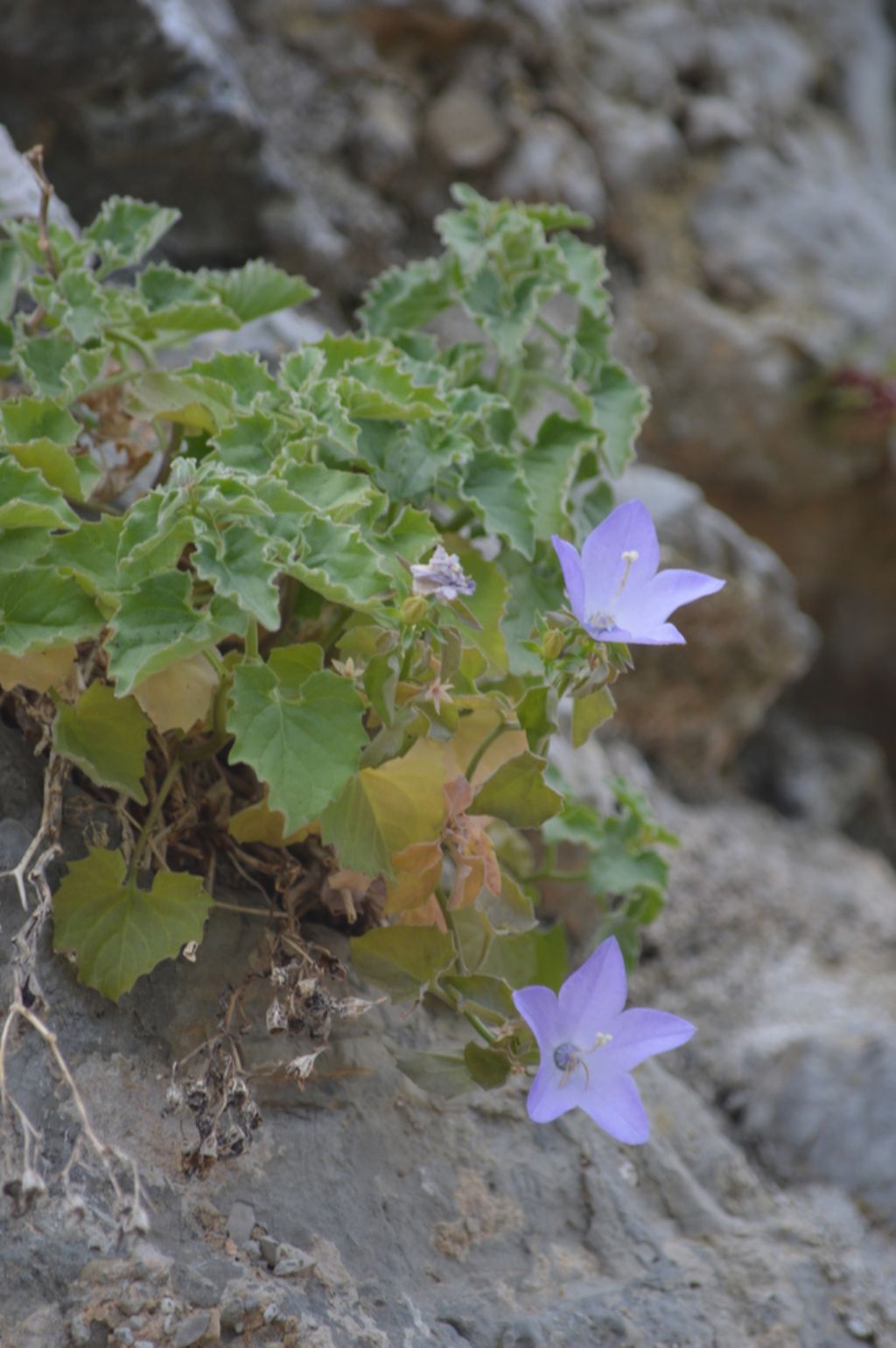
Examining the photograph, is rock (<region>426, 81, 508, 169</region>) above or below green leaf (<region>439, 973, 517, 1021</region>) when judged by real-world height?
above

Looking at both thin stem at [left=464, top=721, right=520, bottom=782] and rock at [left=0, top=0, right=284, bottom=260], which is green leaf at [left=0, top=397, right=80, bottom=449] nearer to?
thin stem at [left=464, top=721, right=520, bottom=782]

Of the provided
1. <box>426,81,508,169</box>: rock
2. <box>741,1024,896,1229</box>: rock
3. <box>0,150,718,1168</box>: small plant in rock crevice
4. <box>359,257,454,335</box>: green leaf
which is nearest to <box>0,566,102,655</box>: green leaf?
<box>0,150,718,1168</box>: small plant in rock crevice

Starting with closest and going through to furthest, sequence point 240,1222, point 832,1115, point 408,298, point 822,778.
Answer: point 240,1222 → point 408,298 → point 832,1115 → point 822,778

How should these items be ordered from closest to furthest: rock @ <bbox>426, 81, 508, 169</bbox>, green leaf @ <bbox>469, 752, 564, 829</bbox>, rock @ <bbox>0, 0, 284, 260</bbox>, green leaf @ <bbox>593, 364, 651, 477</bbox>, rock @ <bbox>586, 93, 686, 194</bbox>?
green leaf @ <bbox>469, 752, 564, 829</bbox> → green leaf @ <bbox>593, 364, 651, 477</bbox> → rock @ <bbox>0, 0, 284, 260</bbox> → rock @ <bbox>426, 81, 508, 169</bbox> → rock @ <bbox>586, 93, 686, 194</bbox>

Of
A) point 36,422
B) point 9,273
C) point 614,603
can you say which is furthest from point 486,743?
point 9,273


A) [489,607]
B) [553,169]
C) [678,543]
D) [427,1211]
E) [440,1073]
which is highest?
[489,607]

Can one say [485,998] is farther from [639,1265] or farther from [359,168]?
[359,168]

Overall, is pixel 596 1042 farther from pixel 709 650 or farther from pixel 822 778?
pixel 822 778
